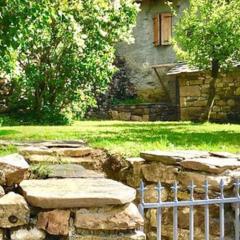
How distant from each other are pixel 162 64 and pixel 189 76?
265 cm

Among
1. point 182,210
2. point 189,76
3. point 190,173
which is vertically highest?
point 189,76

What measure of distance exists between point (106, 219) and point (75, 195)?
9.1 inches

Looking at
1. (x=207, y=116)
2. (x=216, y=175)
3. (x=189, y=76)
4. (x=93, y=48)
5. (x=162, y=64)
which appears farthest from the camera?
(x=162, y=64)

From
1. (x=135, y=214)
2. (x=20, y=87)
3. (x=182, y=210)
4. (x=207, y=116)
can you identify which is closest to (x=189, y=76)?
(x=207, y=116)

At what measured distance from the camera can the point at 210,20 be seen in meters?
14.6

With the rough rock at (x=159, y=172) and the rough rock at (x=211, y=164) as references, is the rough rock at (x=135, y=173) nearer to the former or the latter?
the rough rock at (x=159, y=172)

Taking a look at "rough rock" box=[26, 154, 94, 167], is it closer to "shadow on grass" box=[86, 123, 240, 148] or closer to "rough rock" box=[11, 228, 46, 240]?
"shadow on grass" box=[86, 123, 240, 148]

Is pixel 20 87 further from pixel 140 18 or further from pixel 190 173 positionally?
pixel 190 173

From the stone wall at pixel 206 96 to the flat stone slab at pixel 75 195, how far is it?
13922 mm

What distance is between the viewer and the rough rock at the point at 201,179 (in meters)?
4.84

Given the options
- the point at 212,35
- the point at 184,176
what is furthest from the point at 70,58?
the point at 184,176

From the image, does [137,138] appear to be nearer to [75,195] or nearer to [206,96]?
[75,195]

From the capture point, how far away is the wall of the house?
20.6 metres

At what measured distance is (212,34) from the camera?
14.4 meters
